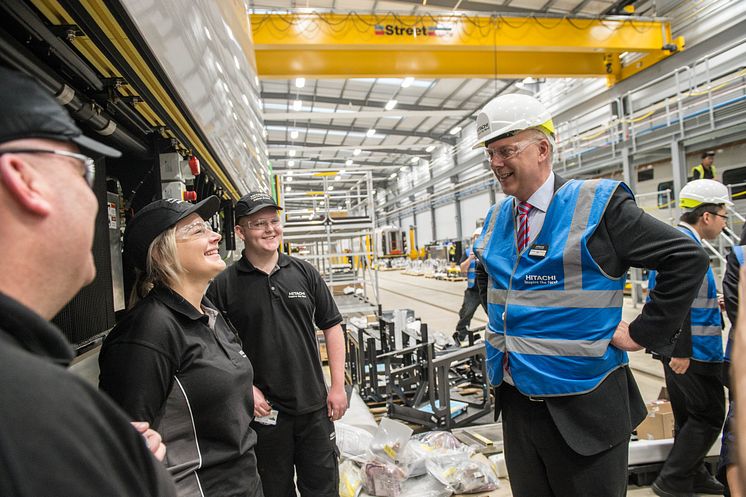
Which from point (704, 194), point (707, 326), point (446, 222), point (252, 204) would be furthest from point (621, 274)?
point (446, 222)

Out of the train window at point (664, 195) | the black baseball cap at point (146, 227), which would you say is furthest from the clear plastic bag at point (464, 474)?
the train window at point (664, 195)

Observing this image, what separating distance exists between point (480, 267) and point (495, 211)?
0.30m

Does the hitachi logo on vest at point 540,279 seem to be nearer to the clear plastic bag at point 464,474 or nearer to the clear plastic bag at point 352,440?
the clear plastic bag at point 464,474

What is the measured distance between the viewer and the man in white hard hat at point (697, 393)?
99.8 inches

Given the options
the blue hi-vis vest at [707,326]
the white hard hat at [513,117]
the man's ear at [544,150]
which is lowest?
the blue hi-vis vest at [707,326]

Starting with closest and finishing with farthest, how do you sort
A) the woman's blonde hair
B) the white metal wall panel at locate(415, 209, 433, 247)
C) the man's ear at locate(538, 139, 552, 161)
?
the woman's blonde hair, the man's ear at locate(538, 139, 552, 161), the white metal wall panel at locate(415, 209, 433, 247)

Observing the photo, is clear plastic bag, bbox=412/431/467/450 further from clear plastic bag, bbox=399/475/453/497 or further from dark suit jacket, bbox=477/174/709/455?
dark suit jacket, bbox=477/174/709/455

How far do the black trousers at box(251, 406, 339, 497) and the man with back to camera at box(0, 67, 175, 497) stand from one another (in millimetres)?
1585

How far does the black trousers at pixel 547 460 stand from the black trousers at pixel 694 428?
1362 millimetres

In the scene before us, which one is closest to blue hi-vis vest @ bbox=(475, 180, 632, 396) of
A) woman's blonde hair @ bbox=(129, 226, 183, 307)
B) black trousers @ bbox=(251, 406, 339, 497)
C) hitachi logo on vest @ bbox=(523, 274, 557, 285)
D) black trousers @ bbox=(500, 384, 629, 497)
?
hitachi logo on vest @ bbox=(523, 274, 557, 285)

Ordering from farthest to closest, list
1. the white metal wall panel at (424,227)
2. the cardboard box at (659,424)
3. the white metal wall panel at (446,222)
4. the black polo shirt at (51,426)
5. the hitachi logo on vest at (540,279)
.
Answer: the white metal wall panel at (424,227) → the white metal wall panel at (446,222) → the cardboard box at (659,424) → the hitachi logo on vest at (540,279) → the black polo shirt at (51,426)

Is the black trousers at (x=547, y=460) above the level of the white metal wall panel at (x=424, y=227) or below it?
below

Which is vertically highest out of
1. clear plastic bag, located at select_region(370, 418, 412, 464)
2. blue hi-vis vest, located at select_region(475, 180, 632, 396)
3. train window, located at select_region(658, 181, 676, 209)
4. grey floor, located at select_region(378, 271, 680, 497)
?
train window, located at select_region(658, 181, 676, 209)

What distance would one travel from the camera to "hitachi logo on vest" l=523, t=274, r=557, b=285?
5.04 ft
